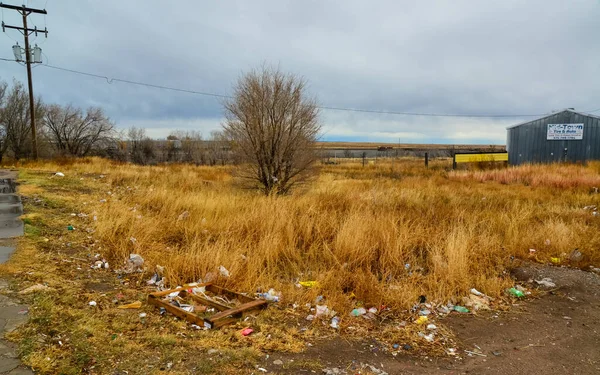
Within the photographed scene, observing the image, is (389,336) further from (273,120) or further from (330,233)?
(273,120)

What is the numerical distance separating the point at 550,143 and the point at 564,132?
3.39 feet

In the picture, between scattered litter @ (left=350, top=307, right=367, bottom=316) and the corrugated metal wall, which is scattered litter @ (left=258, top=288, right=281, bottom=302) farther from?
the corrugated metal wall

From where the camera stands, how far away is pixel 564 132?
2466 centimetres

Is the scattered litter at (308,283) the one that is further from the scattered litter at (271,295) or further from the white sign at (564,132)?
the white sign at (564,132)

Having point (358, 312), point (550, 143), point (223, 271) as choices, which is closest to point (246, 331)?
point (358, 312)

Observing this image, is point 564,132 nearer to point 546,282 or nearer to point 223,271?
point 546,282

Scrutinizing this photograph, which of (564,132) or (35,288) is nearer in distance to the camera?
(35,288)

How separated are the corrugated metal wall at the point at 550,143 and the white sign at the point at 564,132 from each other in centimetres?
21

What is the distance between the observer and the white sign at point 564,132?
24.3 meters

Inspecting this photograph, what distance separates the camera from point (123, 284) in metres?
4.74

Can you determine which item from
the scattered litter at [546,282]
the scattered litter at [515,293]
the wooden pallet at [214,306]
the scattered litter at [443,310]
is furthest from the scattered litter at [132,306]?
the scattered litter at [546,282]

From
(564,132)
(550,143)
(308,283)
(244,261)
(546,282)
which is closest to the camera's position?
(308,283)

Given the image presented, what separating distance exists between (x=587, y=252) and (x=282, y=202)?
236 inches

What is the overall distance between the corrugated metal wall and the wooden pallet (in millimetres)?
27270
